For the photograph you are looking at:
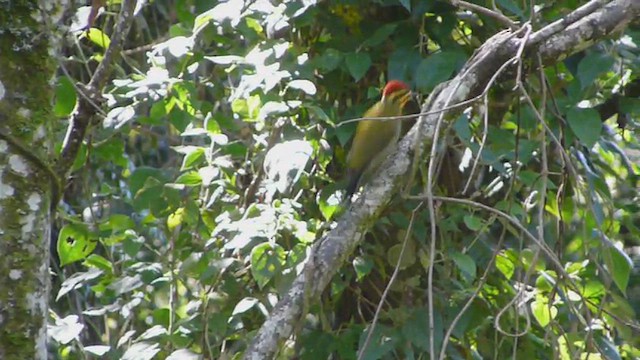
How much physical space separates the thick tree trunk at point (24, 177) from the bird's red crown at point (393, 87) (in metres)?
1.39

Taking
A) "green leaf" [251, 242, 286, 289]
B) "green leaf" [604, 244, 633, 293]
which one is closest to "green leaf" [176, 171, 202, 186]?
"green leaf" [251, 242, 286, 289]

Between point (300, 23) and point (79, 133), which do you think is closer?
point (79, 133)

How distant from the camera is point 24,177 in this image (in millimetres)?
1991

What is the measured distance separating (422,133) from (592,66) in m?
0.66

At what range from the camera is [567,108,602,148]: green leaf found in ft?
9.30

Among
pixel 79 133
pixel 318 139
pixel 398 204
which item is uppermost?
pixel 79 133

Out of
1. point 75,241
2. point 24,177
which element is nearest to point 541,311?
point 75,241

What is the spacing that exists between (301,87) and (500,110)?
3.15 ft

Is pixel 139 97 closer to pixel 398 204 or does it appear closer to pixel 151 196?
pixel 151 196

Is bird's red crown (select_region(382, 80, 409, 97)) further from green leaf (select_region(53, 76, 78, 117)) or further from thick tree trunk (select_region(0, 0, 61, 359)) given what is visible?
thick tree trunk (select_region(0, 0, 61, 359))

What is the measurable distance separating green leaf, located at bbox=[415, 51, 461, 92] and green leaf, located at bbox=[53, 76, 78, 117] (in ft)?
3.46

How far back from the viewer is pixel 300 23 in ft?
10.3

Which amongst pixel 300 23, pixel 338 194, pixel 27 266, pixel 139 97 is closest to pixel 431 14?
pixel 300 23

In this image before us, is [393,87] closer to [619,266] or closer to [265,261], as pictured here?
[265,261]
